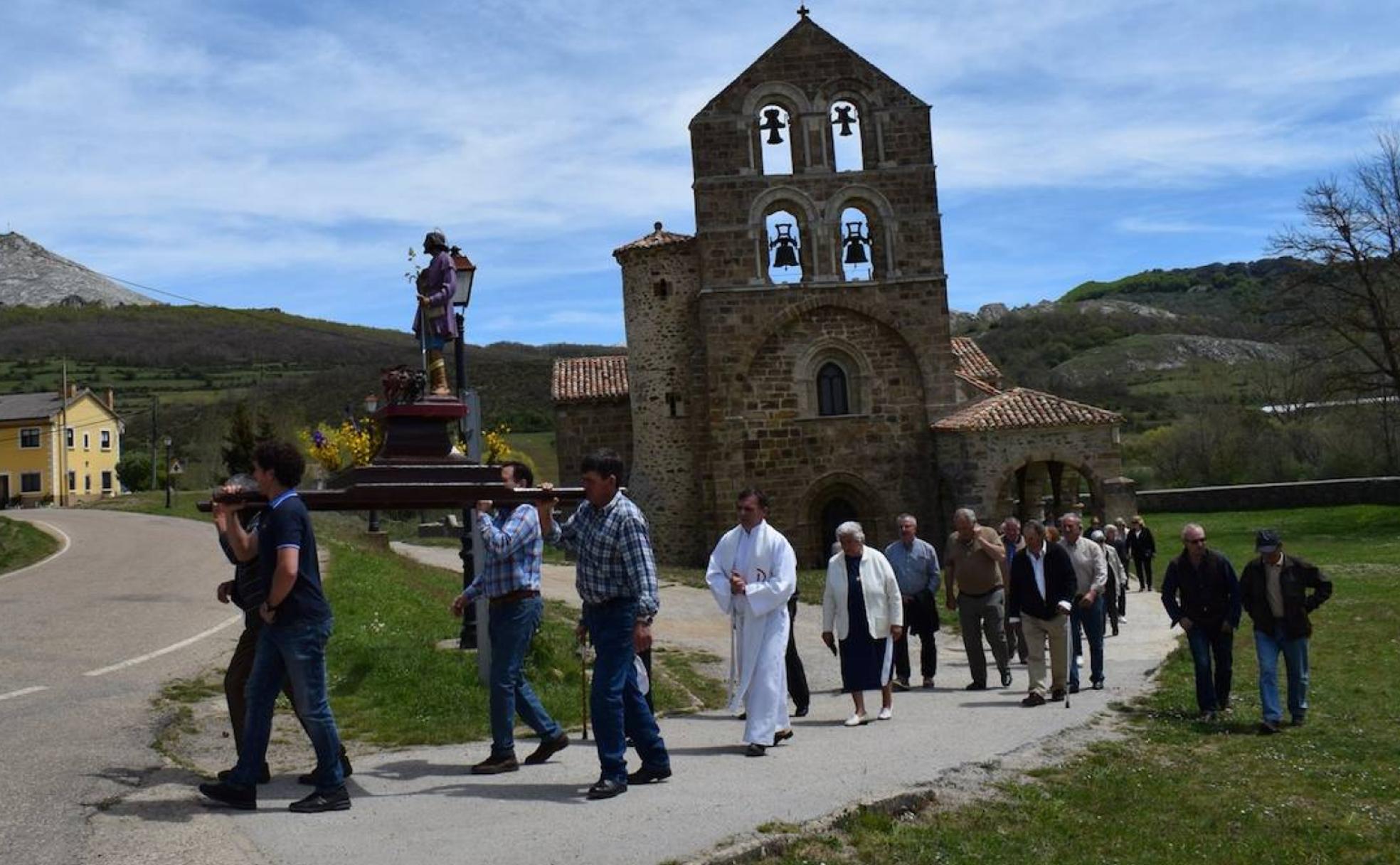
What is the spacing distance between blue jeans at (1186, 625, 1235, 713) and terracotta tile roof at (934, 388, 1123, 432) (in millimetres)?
16996

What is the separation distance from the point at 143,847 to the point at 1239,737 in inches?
313

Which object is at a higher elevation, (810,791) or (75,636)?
(75,636)

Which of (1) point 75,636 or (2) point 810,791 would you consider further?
(1) point 75,636

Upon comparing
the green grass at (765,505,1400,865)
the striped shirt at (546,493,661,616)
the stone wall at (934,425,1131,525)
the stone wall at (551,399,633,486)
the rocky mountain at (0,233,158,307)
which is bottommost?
the green grass at (765,505,1400,865)

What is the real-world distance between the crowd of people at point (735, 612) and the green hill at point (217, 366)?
47401mm

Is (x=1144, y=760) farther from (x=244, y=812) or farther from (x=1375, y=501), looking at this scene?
(x=1375, y=501)

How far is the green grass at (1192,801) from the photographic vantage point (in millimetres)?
6426

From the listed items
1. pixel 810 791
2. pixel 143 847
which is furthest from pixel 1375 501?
pixel 143 847

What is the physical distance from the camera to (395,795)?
23.4 feet

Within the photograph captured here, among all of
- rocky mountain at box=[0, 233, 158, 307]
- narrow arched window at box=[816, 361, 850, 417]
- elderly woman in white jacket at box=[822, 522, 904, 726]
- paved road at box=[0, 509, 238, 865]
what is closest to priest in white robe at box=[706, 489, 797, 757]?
elderly woman in white jacket at box=[822, 522, 904, 726]

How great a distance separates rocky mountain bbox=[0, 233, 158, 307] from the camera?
129375 millimetres

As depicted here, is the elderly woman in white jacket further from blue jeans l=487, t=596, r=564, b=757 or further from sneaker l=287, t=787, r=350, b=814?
sneaker l=287, t=787, r=350, b=814

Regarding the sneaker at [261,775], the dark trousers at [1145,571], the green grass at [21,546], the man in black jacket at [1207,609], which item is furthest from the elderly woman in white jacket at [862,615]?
the green grass at [21,546]

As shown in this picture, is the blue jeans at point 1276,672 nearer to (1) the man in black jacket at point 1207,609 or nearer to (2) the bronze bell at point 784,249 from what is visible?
(1) the man in black jacket at point 1207,609
